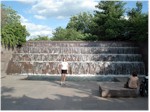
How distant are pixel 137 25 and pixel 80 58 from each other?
19.5 ft

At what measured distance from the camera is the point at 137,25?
24.5 m

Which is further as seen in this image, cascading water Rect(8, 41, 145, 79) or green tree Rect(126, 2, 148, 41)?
green tree Rect(126, 2, 148, 41)

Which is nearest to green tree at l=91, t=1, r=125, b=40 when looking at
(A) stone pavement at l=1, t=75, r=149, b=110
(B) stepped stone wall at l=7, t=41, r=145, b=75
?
(B) stepped stone wall at l=7, t=41, r=145, b=75

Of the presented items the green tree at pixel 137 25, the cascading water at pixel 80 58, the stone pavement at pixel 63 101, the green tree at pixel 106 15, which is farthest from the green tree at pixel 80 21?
the stone pavement at pixel 63 101

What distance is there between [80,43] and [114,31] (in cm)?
472

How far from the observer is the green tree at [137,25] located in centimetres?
2159

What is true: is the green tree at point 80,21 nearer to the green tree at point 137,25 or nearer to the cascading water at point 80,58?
the green tree at point 137,25

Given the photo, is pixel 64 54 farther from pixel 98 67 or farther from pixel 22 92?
pixel 22 92

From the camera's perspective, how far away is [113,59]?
2147 centimetres

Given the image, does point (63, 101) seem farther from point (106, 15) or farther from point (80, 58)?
point (106, 15)

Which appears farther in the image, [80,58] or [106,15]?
[106,15]

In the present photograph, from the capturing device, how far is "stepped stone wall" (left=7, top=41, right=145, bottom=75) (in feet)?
67.0

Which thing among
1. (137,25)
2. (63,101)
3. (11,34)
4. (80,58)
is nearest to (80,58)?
(80,58)

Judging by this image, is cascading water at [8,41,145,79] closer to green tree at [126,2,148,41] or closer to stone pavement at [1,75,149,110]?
green tree at [126,2,148,41]
